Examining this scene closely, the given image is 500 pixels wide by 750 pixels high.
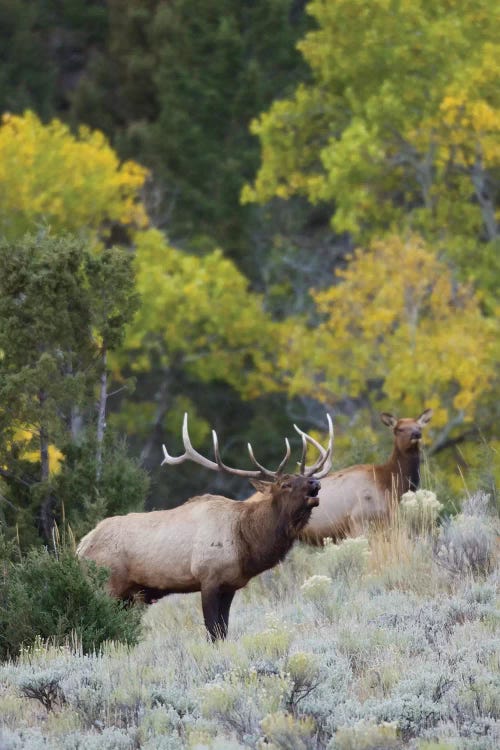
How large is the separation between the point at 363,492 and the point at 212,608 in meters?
3.62

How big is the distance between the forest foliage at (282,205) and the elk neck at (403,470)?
3.27 metres

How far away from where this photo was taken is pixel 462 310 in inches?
1257

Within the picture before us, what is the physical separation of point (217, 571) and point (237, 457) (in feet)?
92.5

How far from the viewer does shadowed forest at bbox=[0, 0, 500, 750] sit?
29.7 ft

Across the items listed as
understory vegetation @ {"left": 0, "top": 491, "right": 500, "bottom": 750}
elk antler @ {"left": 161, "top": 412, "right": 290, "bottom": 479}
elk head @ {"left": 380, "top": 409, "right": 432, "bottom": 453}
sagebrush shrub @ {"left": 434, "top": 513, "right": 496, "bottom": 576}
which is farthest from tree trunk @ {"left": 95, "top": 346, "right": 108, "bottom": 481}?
sagebrush shrub @ {"left": 434, "top": 513, "right": 496, "bottom": 576}

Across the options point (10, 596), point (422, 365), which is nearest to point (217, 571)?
point (10, 596)

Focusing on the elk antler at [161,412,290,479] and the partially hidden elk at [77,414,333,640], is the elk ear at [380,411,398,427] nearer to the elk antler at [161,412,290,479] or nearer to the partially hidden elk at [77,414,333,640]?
the elk antler at [161,412,290,479]

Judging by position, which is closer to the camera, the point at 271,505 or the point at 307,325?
the point at 271,505

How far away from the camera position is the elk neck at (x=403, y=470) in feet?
47.6

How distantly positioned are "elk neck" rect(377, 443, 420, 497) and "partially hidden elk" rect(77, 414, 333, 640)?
2.99m

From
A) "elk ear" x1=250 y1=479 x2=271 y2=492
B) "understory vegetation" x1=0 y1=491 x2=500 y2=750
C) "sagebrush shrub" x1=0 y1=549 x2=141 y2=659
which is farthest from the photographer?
"elk ear" x1=250 y1=479 x2=271 y2=492

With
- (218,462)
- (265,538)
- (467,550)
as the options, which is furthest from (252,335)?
(265,538)

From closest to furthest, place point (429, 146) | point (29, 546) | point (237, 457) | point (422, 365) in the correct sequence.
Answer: point (29, 546) → point (422, 365) → point (429, 146) → point (237, 457)

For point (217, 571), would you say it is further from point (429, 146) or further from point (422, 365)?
point (429, 146)
